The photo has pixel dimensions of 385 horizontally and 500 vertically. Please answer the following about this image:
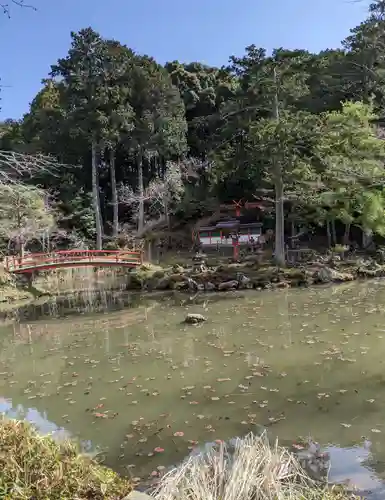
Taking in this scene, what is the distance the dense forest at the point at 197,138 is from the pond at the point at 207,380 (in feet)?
24.7

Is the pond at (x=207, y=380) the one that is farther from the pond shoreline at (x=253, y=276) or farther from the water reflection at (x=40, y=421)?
the pond shoreline at (x=253, y=276)

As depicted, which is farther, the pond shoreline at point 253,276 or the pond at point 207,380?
the pond shoreline at point 253,276

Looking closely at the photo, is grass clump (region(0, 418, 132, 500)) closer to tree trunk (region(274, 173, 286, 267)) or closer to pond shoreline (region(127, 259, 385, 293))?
pond shoreline (region(127, 259, 385, 293))

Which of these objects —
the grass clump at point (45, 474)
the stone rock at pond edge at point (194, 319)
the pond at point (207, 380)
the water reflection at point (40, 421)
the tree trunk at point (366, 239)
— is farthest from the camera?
the tree trunk at point (366, 239)

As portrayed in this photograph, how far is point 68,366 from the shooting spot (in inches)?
371

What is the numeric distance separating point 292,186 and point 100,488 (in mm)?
18953

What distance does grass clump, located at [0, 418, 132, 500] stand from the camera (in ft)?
9.07

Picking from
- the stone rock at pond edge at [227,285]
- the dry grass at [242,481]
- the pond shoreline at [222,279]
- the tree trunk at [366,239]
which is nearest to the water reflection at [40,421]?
the dry grass at [242,481]

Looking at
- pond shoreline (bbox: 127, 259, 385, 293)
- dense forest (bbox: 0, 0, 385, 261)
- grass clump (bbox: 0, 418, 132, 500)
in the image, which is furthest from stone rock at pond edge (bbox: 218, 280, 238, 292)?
grass clump (bbox: 0, 418, 132, 500)

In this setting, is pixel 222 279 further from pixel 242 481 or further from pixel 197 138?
pixel 197 138

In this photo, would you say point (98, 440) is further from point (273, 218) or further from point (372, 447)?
point (273, 218)

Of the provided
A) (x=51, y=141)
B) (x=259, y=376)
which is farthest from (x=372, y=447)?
(x=51, y=141)

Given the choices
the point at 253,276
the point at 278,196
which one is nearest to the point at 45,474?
the point at 253,276

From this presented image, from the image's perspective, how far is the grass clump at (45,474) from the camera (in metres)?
2.76
